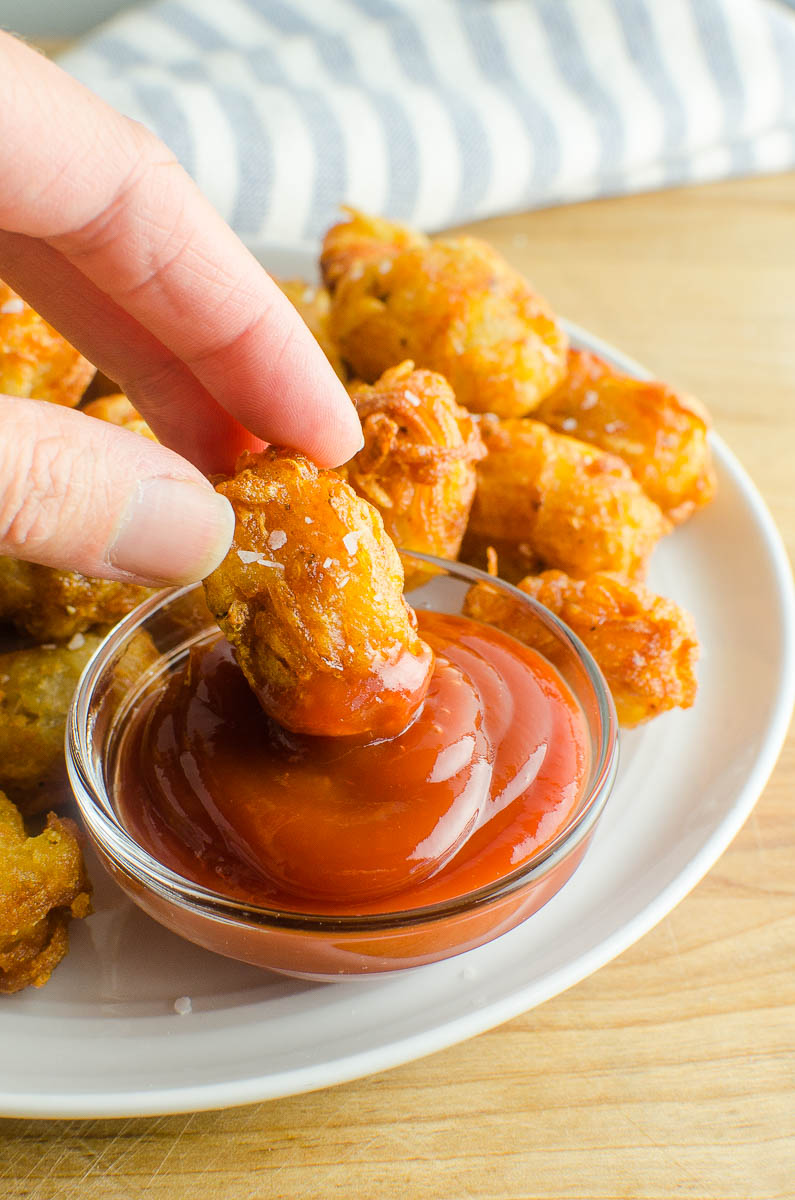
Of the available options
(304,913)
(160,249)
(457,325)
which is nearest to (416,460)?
(457,325)

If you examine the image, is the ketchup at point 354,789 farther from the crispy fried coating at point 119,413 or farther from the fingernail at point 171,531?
the crispy fried coating at point 119,413

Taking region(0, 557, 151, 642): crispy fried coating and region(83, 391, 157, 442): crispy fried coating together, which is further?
region(83, 391, 157, 442): crispy fried coating

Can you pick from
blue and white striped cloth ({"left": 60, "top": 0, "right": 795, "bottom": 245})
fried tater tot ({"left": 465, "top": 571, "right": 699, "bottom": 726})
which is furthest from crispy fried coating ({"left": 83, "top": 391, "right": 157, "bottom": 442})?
blue and white striped cloth ({"left": 60, "top": 0, "right": 795, "bottom": 245})

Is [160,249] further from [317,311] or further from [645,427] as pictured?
[645,427]

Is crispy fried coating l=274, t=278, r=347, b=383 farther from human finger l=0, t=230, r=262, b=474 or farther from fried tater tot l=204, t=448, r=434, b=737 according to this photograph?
fried tater tot l=204, t=448, r=434, b=737

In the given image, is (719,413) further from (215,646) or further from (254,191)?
(215,646)

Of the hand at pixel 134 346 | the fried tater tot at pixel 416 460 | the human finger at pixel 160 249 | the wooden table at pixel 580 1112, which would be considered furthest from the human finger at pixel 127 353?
the wooden table at pixel 580 1112
